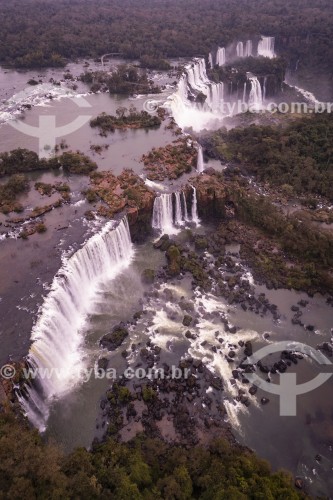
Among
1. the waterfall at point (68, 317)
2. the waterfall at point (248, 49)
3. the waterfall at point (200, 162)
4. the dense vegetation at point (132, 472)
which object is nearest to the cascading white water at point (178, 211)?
the waterfall at point (68, 317)

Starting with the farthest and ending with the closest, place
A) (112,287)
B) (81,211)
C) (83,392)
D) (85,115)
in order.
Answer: (85,115) < (81,211) < (112,287) < (83,392)

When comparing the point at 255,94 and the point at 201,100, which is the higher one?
the point at 201,100

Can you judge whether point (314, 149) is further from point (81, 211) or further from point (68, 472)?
point (68, 472)

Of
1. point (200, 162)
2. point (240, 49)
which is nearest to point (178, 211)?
point (200, 162)

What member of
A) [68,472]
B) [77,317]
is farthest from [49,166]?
[68,472]

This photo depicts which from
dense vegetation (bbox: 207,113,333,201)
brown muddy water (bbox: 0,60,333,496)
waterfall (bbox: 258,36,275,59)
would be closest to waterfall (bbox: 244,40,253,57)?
waterfall (bbox: 258,36,275,59)

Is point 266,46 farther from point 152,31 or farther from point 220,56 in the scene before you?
point 152,31
